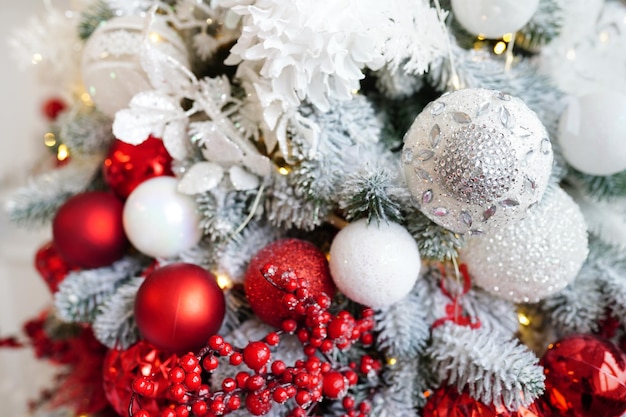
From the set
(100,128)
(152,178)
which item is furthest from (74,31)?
(152,178)

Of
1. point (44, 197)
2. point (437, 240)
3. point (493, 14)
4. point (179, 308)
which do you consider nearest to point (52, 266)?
point (44, 197)

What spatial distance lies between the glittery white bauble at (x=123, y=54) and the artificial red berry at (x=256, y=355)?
0.30 m

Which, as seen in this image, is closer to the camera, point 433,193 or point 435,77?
point 433,193

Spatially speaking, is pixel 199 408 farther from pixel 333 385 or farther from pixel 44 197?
pixel 44 197

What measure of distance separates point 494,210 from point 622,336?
0.27 meters

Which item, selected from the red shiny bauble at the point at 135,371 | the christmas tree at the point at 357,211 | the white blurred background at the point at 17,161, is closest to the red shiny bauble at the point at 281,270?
the christmas tree at the point at 357,211

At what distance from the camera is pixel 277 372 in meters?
0.46

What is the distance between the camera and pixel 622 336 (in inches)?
22.9

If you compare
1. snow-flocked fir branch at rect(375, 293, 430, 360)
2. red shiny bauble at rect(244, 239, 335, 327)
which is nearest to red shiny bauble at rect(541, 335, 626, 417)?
snow-flocked fir branch at rect(375, 293, 430, 360)

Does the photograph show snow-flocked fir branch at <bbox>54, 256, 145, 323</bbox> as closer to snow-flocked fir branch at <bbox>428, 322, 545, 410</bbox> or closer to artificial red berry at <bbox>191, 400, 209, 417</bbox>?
artificial red berry at <bbox>191, 400, 209, 417</bbox>

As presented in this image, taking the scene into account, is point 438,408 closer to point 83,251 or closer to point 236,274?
point 236,274

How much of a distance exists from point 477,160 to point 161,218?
12.8 inches

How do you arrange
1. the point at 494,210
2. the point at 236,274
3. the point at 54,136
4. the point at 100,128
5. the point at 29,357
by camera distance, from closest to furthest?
the point at 494,210
the point at 236,274
the point at 100,128
the point at 54,136
the point at 29,357

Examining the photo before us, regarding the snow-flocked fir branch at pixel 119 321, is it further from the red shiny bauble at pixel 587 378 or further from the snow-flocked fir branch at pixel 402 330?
the red shiny bauble at pixel 587 378
